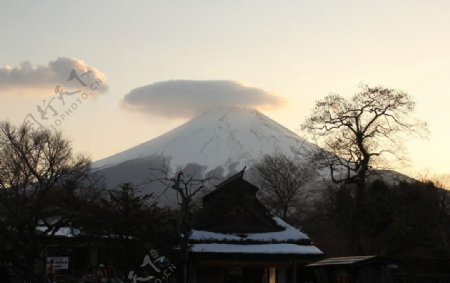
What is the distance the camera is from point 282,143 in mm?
134625

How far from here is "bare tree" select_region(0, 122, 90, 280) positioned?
27359mm

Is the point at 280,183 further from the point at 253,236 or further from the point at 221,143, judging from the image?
the point at 221,143

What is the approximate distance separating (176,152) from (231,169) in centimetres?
1621

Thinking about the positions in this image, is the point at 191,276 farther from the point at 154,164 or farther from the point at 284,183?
the point at 154,164

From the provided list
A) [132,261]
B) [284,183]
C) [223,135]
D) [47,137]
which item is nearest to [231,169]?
[223,135]

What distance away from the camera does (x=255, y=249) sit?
30.2 meters

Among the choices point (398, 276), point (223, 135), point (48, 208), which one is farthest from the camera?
point (223, 135)

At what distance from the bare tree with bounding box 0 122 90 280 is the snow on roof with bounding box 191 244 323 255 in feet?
23.0

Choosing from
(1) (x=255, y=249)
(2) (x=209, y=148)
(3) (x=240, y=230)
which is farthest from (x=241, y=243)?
(2) (x=209, y=148)

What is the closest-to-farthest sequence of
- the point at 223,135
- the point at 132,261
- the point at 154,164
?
1. the point at 132,261
2. the point at 154,164
3. the point at 223,135

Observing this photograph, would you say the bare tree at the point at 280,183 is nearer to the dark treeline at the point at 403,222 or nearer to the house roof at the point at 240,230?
the dark treeline at the point at 403,222

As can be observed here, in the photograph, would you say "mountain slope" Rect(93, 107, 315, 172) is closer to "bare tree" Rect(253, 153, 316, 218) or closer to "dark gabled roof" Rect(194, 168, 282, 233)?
"bare tree" Rect(253, 153, 316, 218)

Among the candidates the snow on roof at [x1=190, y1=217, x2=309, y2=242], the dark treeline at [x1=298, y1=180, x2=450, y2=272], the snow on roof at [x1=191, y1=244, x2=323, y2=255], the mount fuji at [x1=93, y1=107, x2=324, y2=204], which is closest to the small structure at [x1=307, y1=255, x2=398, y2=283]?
the snow on roof at [x1=191, y1=244, x2=323, y2=255]

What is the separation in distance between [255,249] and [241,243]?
85 centimetres
